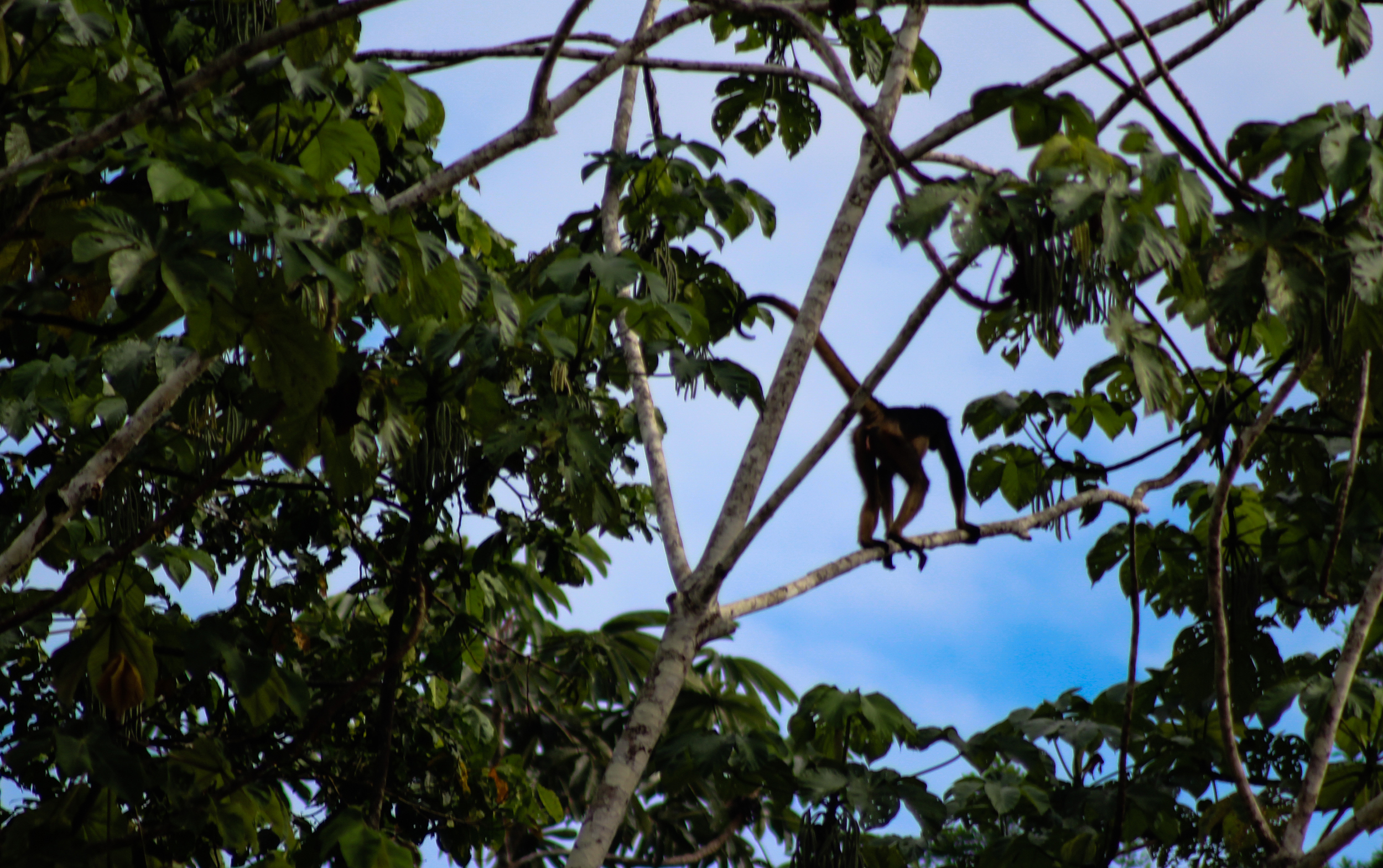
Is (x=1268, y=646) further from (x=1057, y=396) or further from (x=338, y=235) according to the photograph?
(x=338, y=235)

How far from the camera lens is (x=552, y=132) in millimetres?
3957

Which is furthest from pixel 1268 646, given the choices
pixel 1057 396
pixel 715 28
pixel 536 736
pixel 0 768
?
pixel 0 768

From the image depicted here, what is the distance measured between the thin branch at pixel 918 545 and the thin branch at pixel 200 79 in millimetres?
2344

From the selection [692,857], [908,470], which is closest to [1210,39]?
[908,470]

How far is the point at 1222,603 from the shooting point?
471cm

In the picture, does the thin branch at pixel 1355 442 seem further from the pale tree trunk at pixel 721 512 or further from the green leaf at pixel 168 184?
Result: the green leaf at pixel 168 184

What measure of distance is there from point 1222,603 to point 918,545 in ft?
3.94

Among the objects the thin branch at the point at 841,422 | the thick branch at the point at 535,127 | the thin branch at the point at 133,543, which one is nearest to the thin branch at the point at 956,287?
the thin branch at the point at 841,422

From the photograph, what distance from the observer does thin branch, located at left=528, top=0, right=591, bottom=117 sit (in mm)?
3898

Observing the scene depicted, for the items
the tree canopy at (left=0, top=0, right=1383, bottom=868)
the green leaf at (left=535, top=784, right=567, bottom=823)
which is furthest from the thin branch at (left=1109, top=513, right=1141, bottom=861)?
the green leaf at (left=535, top=784, right=567, bottom=823)

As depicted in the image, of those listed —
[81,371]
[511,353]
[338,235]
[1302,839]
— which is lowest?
[1302,839]

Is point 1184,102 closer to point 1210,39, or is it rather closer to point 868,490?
point 1210,39

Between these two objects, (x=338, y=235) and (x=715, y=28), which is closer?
(x=338, y=235)

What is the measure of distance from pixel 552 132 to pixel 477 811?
327cm
